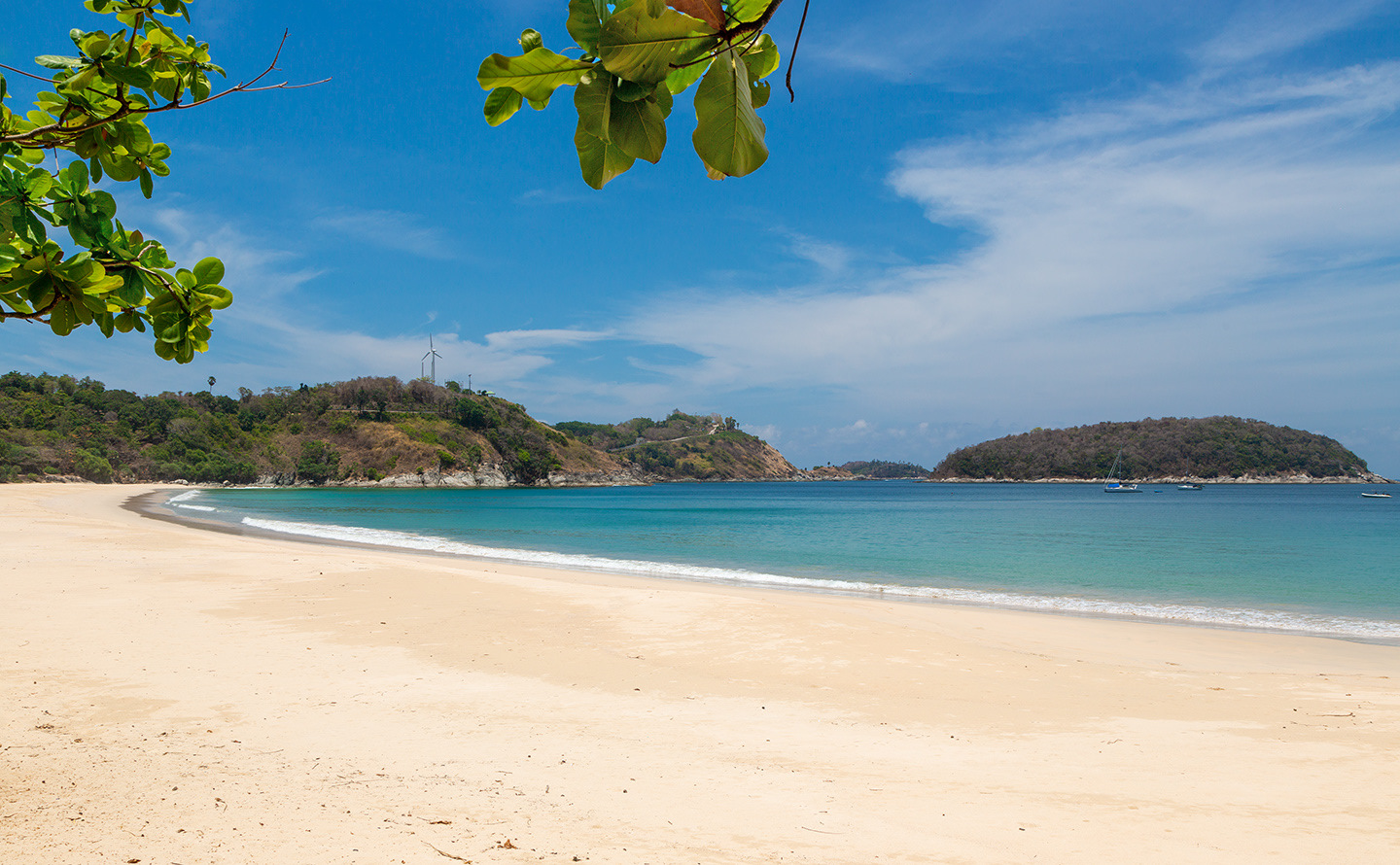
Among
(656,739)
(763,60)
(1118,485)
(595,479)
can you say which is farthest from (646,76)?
(595,479)

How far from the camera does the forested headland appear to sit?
233 feet

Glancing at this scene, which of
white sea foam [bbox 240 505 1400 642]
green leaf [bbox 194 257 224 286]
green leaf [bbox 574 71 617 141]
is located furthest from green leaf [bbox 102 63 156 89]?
white sea foam [bbox 240 505 1400 642]

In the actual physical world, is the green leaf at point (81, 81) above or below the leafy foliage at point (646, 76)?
above

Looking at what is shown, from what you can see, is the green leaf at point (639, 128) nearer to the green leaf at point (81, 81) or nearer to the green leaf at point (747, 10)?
the green leaf at point (747, 10)

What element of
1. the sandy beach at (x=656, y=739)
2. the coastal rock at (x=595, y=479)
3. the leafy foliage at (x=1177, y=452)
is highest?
the leafy foliage at (x=1177, y=452)

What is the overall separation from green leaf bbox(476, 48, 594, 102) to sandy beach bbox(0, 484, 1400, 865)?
347 cm

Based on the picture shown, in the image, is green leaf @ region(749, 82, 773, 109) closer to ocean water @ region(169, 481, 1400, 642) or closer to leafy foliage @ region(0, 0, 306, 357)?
leafy foliage @ region(0, 0, 306, 357)

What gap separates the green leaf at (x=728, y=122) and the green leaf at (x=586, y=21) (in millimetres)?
120

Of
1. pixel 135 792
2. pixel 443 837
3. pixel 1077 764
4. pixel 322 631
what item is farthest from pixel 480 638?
pixel 1077 764

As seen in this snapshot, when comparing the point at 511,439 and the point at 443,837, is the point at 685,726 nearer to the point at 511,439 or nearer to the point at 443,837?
the point at 443,837

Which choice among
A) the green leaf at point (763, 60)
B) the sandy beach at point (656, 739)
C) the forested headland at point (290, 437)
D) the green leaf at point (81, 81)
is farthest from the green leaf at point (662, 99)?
the forested headland at point (290, 437)

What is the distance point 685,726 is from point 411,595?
7260mm

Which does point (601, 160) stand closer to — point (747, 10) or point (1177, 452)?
point (747, 10)

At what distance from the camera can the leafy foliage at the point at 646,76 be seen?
25.8 inches
